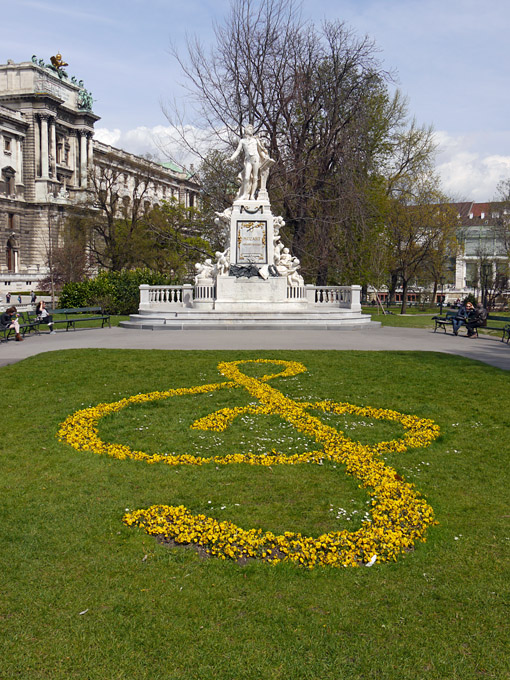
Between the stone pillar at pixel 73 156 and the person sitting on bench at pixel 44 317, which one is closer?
the person sitting on bench at pixel 44 317

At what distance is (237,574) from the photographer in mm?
4168

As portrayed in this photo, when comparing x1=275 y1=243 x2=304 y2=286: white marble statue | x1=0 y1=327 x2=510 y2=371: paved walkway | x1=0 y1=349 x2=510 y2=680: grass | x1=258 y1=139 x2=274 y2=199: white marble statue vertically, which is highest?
x1=258 y1=139 x2=274 y2=199: white marble statue

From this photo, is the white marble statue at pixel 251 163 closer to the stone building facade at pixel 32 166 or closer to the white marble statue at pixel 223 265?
the white marble statue at pixel 223 265

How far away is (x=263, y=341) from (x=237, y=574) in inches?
486

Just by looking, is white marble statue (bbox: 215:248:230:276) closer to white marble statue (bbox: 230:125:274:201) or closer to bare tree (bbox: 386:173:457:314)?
white marble statue (bbox: 230:125:274:201)

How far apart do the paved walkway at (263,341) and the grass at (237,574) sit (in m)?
6.70

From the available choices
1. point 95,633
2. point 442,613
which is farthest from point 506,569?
point 95,633

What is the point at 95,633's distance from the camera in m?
3.46

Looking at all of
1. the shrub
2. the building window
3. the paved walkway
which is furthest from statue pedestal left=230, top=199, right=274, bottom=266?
the building window

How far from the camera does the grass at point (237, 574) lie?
3279mm

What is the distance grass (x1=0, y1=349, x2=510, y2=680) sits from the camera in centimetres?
328

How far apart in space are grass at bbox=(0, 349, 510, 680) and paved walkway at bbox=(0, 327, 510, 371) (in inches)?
264

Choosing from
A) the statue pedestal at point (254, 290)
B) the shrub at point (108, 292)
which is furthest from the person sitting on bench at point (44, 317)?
the shrub at point (108, 292)

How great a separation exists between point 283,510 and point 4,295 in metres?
59.2
